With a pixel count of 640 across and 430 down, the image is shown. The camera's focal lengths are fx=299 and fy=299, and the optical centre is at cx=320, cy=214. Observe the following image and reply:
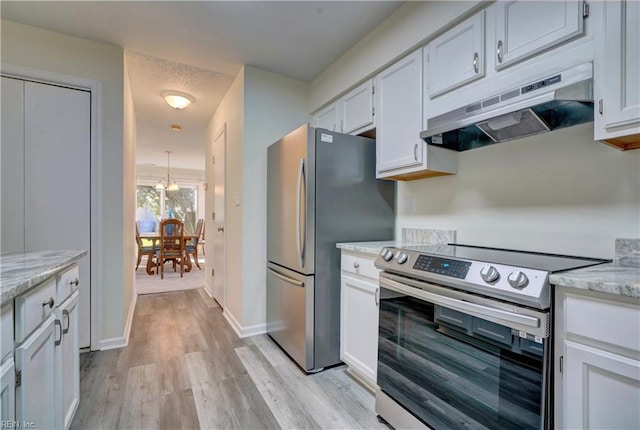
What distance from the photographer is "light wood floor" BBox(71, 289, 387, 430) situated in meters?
1.60

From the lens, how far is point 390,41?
6.98 feet

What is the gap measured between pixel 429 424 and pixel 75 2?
128 inches

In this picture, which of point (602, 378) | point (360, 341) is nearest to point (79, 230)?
point (360, 341)

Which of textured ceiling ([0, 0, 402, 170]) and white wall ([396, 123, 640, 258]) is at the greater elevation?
textured ceiling ([0, 0, 402, 170])

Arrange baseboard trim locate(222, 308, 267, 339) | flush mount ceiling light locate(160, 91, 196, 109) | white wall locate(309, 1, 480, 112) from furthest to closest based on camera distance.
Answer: flush mount ceiling light locate(160, 91, 196, 109) → baseboard trim locate(222, 308, 267, 339) → white wall locate(309, 1, 480, 112)

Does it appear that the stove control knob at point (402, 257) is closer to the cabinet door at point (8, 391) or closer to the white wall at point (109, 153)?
the cabinet door at point (8, 391)

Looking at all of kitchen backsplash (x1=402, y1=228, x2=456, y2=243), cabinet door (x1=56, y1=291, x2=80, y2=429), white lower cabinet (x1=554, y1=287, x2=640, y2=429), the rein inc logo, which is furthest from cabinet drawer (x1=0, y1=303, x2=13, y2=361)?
kitchen backsplash (x1=402, y1=228, x2=456, y2=243)

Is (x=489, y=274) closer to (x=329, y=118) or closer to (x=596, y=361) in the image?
(x=596, y=361)

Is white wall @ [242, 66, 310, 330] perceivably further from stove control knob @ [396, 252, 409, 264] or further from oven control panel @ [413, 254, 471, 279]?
oven control panel @ [413, 254, 471, 279]

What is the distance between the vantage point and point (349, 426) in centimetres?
157

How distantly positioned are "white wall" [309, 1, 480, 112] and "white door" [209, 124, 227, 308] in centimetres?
143

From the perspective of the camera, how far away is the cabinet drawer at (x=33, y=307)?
2.99ft

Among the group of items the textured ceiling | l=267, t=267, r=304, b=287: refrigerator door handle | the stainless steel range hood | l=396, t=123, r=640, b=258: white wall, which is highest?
the textured ceiling

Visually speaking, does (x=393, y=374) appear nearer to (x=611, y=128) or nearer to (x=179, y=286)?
(x=611, y=128)
